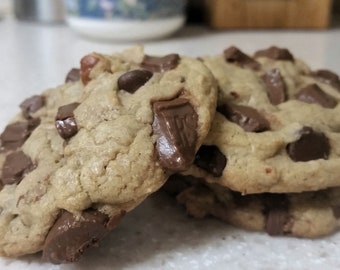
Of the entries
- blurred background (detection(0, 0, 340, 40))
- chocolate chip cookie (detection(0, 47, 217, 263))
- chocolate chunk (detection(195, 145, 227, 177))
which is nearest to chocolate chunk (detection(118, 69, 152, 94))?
chocolate chip cookie (detection(0, 47, 217, 263))

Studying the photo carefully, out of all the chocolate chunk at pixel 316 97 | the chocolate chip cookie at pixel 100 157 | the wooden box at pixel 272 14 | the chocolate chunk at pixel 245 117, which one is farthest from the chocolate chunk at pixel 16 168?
the wooden box at pixel 272 14

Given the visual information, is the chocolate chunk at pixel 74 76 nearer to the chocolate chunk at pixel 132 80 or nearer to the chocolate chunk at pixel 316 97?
the chocolate chunk at pixel 132 80

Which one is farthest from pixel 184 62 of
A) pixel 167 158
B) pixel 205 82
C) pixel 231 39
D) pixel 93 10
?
pixel 231 39

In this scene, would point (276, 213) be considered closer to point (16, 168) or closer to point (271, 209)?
point (271, 209)

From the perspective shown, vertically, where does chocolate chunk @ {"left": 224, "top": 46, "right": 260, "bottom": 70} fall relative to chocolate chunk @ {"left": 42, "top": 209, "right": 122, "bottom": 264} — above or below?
above

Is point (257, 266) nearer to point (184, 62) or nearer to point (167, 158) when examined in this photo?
point (167, 158)

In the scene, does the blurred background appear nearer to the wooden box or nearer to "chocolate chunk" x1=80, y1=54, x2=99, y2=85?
the wooden box
